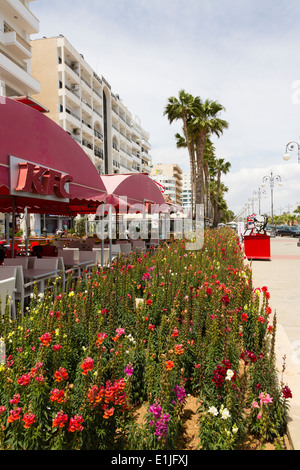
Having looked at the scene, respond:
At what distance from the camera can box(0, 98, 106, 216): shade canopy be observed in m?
5.00

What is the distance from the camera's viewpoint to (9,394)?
2.01 meters

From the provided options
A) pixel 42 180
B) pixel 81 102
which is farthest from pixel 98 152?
pixel 42 180

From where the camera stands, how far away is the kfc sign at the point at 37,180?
202 inches

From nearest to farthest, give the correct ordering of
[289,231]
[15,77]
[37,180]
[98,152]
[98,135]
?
[37,180]
[15,77]
[289,231]
[98,135]
[98,152]

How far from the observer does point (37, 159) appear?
570 cm

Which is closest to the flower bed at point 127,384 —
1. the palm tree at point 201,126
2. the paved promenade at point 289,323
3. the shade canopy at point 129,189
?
the paved promenade at point 289,323

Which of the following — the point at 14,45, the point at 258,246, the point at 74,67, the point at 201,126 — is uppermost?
the point at 74,67

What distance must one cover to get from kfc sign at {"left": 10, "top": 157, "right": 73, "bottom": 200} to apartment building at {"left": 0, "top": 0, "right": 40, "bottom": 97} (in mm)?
21294

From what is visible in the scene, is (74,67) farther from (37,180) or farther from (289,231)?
(37,180)

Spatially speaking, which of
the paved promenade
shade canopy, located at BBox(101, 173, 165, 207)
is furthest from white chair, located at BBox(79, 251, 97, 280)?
the paved promenade

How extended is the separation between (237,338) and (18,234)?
77.3 feet

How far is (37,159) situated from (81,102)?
38.4 meters
